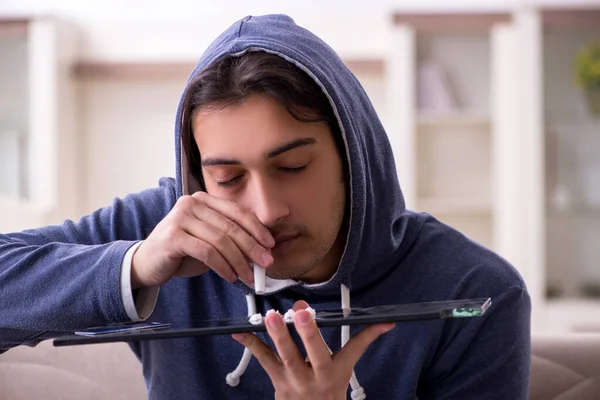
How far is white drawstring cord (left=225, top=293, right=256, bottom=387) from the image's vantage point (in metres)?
1.32

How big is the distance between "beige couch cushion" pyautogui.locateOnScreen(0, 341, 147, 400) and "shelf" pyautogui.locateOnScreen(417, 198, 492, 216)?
9.24 ft

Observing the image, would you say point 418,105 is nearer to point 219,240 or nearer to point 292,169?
point 292,169

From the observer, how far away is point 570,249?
4.19m

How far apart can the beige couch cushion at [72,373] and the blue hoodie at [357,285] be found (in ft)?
0.30

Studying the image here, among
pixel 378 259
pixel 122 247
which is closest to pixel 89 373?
pixel 122 247

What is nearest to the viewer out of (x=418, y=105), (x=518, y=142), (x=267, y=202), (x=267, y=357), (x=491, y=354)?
(x=267, y=357)

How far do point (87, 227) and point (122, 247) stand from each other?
236 millimetres

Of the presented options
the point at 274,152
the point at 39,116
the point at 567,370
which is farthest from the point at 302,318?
the point at 39,116

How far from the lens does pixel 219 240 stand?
1.08 metres

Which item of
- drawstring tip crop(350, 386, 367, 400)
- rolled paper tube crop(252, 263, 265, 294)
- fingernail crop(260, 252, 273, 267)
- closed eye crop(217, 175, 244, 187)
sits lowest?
drawstring tip crop(350, 386, 367, 400)

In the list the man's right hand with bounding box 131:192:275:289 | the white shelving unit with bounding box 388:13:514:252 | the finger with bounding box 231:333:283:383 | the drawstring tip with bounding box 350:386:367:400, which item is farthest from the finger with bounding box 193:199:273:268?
the white shelving unit with bounding box 388:13:514:252

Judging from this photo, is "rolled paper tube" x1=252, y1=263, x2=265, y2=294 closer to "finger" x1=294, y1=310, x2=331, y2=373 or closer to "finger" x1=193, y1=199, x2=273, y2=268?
"finger" x1=193, y1=199, x2=273, y2=268

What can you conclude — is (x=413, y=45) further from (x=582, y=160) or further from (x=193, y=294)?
(x=193, y=294)

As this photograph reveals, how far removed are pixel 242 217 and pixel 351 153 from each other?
0.21 metres
